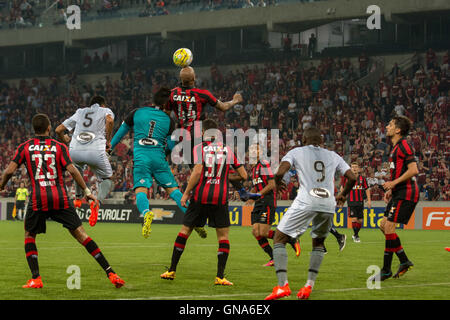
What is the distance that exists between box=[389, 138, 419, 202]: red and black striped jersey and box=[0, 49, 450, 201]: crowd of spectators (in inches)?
668

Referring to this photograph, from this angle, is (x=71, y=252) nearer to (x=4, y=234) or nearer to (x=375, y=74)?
(x=4, y=234)

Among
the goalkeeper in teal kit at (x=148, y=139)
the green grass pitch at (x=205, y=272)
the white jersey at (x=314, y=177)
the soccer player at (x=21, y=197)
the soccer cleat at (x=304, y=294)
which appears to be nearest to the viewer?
the soccer cleat at (x=304, y=294)

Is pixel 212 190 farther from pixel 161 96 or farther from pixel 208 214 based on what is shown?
pixel 161 96

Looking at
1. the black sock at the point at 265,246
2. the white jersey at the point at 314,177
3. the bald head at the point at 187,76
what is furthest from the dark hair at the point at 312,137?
the black sock at the point at 265,246

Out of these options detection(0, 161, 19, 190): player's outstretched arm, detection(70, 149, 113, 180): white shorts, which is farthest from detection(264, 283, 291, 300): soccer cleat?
detection(70, 149, 113, 180): white shorts

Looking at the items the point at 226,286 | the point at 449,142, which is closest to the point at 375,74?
the point at 449,142

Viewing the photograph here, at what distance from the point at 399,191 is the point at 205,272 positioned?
3.47 metres

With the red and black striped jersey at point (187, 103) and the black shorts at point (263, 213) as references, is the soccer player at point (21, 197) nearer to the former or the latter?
the black shorts at point (263, 213)

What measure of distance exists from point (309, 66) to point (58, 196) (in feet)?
102

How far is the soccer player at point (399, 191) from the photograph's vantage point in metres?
11.7

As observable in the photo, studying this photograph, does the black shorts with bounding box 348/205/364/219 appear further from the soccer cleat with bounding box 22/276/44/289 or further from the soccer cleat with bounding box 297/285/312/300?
the soccer cleat with bounding box 22/276/44/289

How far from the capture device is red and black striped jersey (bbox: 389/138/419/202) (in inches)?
461

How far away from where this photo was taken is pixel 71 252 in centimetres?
1642

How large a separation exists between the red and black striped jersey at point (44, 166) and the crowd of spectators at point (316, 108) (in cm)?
2061
